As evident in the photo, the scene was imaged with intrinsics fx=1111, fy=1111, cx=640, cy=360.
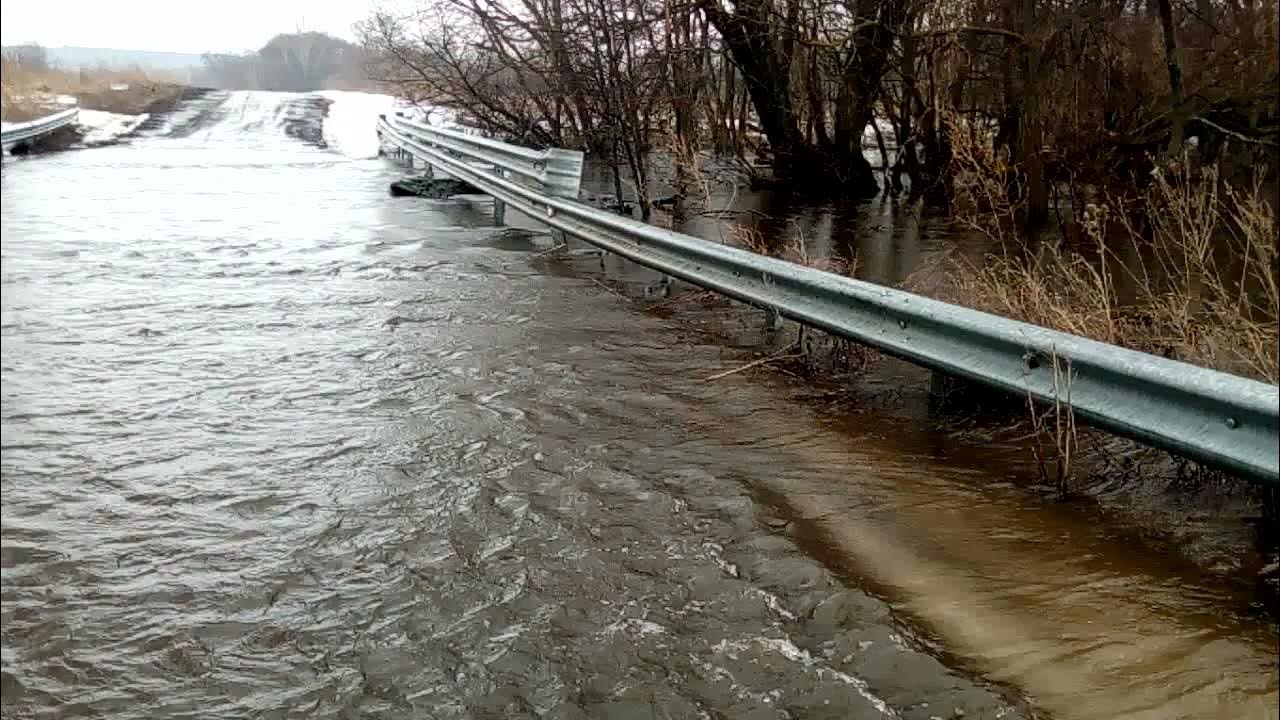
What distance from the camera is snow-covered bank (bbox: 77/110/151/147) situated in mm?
20138

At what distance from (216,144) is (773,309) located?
56.7ft

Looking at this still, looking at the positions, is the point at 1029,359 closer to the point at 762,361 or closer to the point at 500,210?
the point at 762,361

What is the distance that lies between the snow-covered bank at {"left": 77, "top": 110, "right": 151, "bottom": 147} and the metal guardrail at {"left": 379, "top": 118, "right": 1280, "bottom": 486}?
15841 mm

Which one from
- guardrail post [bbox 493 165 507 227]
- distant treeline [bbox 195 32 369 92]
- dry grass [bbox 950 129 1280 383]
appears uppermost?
distant treeline [bbox 195 32 369 92]

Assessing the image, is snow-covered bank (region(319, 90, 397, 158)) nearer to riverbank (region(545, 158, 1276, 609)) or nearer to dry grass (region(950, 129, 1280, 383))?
riverbank (region(545, 158, 1276, 609))

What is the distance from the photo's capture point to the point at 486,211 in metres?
13.5

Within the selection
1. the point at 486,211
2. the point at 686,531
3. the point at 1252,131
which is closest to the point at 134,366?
the point at 686,531

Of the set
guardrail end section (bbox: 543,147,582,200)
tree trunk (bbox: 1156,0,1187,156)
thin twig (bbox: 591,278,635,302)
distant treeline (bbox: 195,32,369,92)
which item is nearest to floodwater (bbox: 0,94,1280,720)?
distant treeline (bbox: 195,32,369,92)

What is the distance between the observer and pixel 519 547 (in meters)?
3.76

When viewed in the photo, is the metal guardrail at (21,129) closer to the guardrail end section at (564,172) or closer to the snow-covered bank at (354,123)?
the guardrail end section at (564,172)

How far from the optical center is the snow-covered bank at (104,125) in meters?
20.1

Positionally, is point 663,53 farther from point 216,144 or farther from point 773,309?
point 216,144

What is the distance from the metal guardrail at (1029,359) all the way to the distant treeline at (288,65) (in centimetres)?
271

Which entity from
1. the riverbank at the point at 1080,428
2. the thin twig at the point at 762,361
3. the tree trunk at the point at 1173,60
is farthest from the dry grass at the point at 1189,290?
the thin twig at the point at 762,361
